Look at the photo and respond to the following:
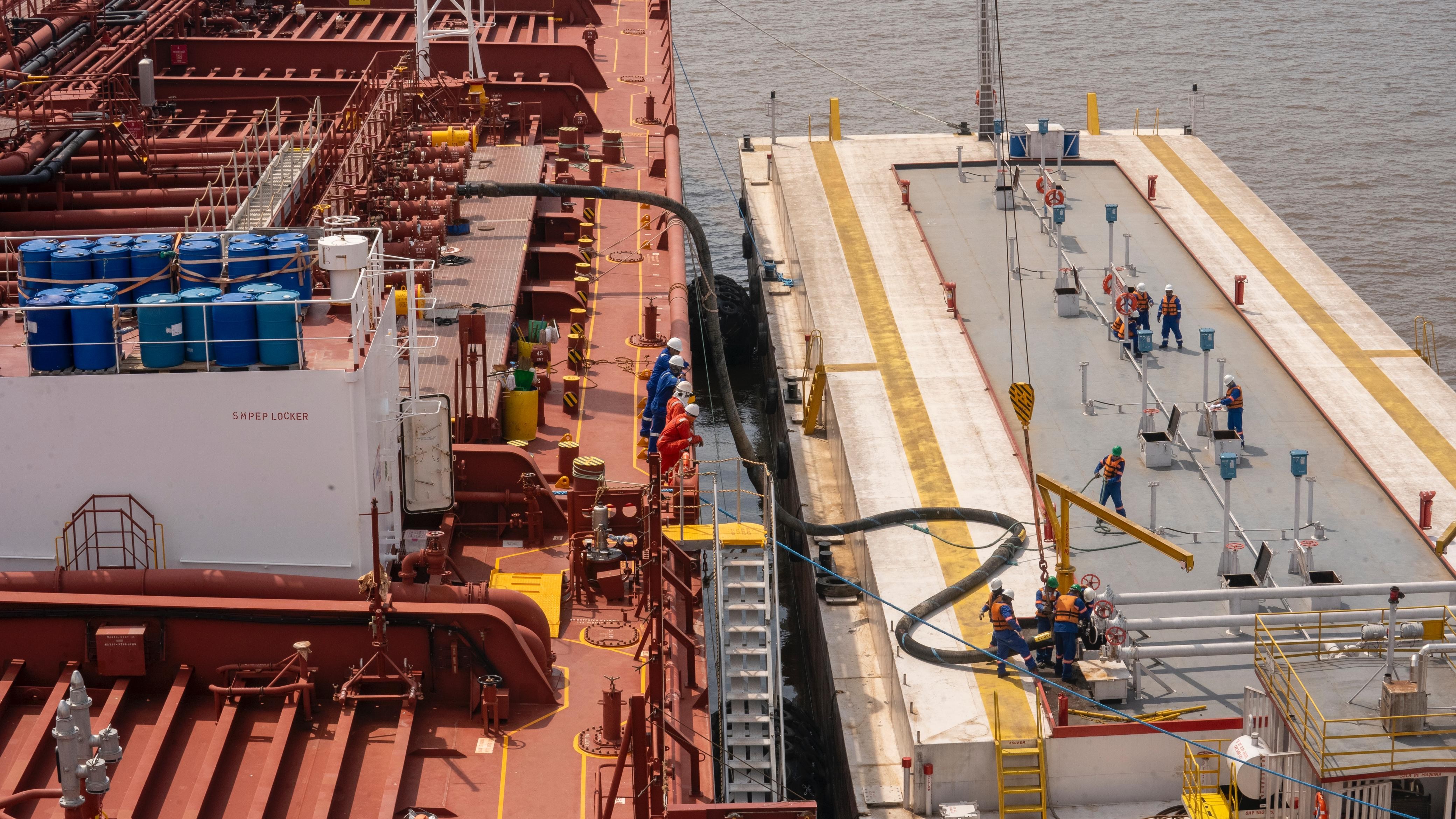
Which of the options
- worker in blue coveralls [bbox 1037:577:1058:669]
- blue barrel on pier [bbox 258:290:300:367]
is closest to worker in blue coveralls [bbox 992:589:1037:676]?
worker in blue coveralls [bbox 1037:577:1058:669]

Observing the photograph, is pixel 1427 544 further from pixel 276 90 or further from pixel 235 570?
pixel 276 90

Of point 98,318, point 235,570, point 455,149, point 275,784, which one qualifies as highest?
point 455,149

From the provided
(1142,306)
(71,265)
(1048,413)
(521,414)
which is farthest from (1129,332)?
(71,265)

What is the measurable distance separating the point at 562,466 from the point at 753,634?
3366 millimetres

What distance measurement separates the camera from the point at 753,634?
72.9 feet

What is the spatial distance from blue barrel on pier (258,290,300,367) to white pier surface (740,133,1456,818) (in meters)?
9.77

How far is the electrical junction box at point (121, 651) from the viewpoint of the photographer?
54.5 ft

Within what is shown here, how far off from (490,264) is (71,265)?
11.1 m

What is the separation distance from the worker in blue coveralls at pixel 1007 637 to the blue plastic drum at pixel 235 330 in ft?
35.6

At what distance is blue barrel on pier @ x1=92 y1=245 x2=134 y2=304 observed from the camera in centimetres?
1930

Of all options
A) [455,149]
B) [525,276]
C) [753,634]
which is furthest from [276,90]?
[753,634]

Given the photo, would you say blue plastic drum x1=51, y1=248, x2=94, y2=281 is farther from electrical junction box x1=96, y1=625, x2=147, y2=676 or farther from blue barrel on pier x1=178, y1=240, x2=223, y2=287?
electrical junction box x1=96, y1=625, x2=147, y2=676

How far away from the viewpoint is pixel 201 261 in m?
19.2

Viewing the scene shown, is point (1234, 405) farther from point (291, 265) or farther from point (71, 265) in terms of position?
point (71, 265)
